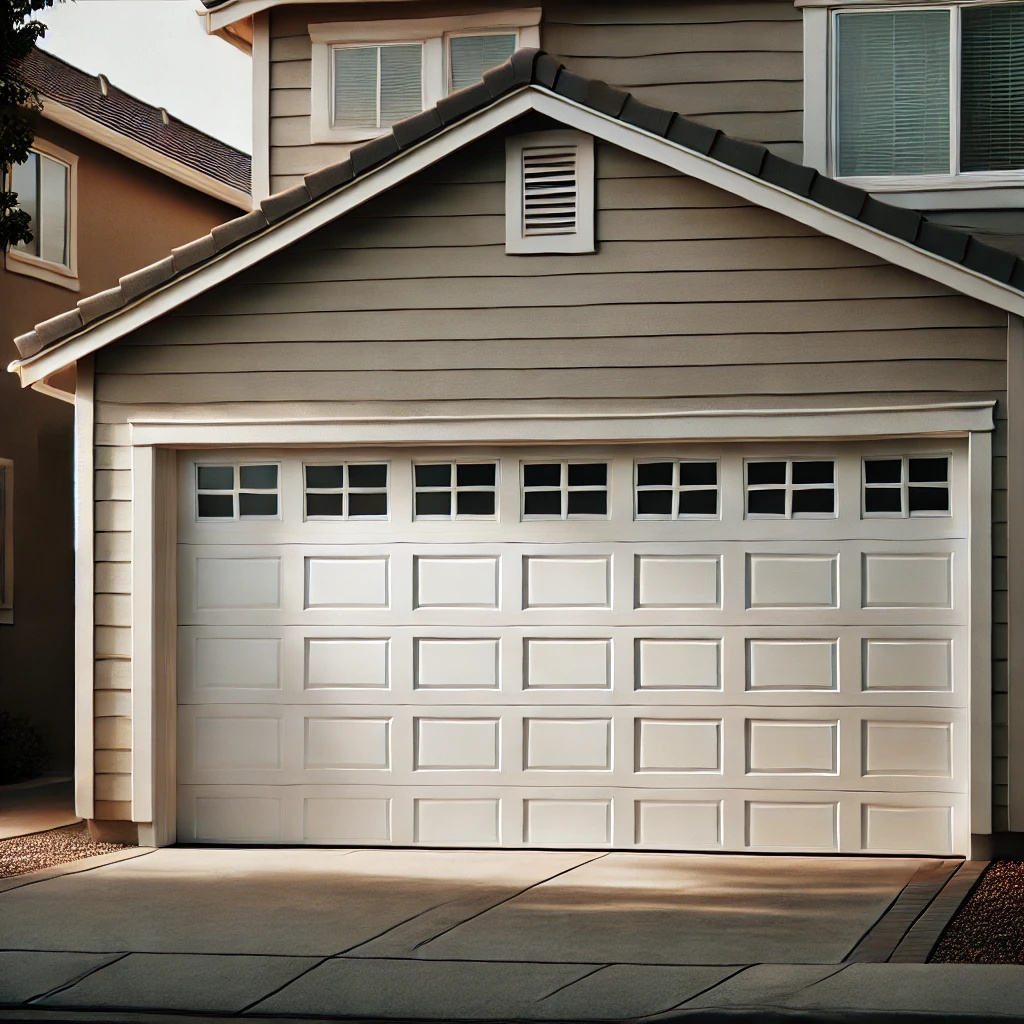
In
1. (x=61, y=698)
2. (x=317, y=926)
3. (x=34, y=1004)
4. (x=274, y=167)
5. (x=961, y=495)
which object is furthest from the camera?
(x=61, y=698)

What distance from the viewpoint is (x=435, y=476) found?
29.0 ft

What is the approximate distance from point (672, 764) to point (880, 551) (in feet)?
5.99

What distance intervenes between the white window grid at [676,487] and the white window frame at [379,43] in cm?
386

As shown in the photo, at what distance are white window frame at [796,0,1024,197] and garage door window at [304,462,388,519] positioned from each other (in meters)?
4.02

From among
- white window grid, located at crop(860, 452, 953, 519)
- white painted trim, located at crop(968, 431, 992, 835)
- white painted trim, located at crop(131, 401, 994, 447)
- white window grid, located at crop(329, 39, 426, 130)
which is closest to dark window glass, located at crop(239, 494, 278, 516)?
white painted trim, located at crop(131, 401, 994, 447)

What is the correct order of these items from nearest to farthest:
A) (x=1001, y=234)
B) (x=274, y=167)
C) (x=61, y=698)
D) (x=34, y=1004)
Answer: (x=34, y=1004) < (x=1001, y=234) < (x=274, y=167) < (x=61, y=698)

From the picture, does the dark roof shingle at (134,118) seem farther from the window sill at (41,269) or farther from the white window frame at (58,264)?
the window sill at (41,269)

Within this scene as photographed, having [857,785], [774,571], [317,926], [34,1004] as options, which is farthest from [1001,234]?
[34,1004]

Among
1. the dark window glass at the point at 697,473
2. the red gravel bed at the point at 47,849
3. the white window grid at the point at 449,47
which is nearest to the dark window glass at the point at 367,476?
the dark window glass at the point at 697,473

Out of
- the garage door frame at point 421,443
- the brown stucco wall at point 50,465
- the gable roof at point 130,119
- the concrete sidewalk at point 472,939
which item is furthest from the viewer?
the gable roof at point 130,119

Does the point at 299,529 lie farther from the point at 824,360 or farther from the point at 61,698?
the point at 61,698

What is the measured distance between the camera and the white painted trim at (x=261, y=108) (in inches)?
424

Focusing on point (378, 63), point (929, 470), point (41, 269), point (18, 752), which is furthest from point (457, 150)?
point (18, 752)

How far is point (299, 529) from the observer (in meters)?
8.91
